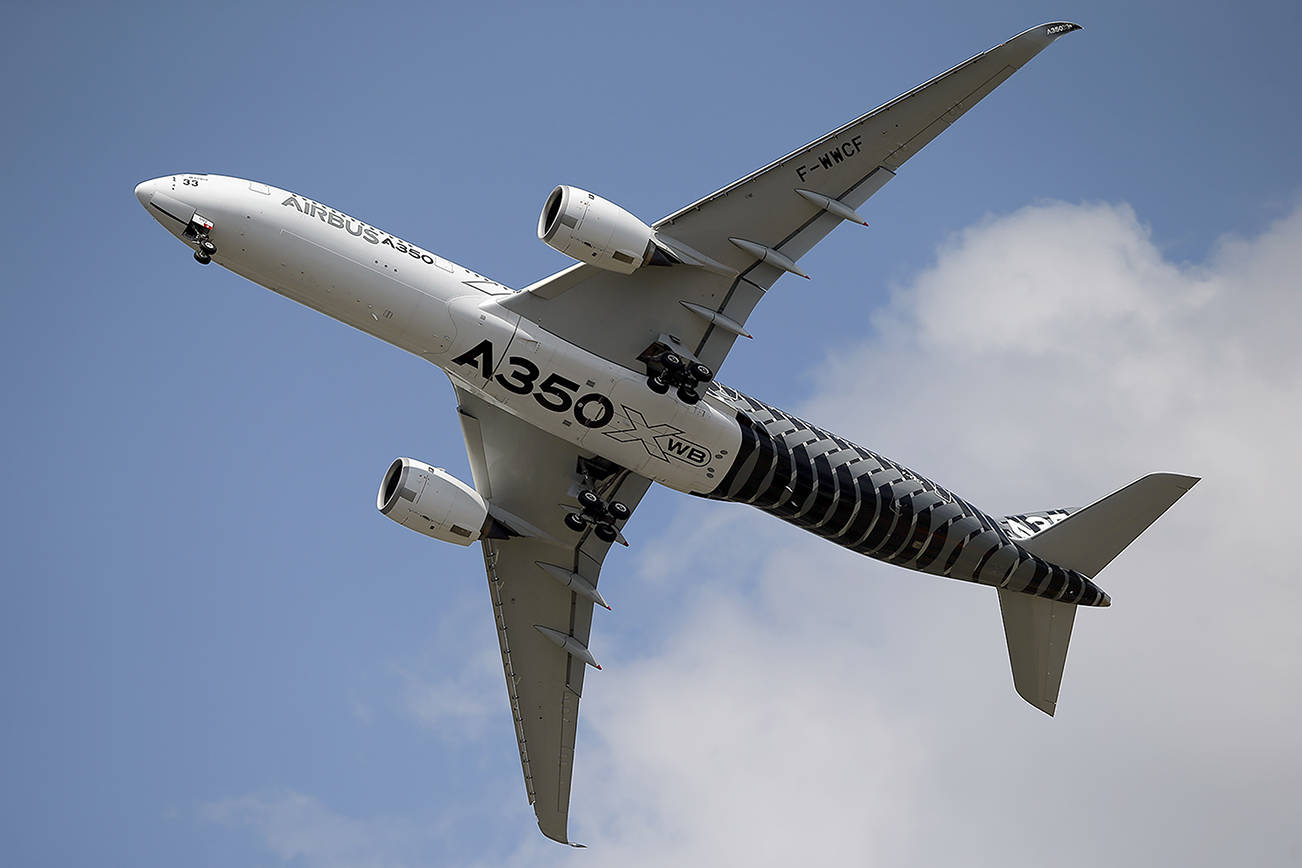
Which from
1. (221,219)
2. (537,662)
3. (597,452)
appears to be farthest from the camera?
(537,662)

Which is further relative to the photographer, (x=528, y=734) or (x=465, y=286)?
(x=528, y=734)

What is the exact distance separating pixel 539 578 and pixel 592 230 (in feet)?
35.5

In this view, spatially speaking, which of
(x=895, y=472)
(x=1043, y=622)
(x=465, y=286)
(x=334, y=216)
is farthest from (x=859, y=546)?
(x=334, y=216)

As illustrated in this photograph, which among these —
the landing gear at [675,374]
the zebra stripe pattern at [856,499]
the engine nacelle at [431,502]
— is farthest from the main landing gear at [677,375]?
the engine nacelle at [431,502]

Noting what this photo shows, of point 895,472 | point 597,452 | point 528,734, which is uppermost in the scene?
point 895,472

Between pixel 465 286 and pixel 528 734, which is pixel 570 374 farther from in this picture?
pixel 528 734

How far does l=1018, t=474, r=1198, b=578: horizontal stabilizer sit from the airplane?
0.18 feet

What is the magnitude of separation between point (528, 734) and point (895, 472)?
11.9 m

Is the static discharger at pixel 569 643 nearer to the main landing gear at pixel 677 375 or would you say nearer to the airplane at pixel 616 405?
the airplane at pixel 616 405

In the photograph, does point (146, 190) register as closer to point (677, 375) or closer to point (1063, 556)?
point (677, 375)

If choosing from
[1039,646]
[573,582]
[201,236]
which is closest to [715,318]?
[573,582]

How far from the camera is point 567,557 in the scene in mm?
33844

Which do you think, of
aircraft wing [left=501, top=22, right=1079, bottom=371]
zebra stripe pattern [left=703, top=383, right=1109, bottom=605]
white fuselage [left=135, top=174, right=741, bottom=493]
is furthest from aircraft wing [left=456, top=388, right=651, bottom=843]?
aircraft wing [left=501, top=22, right=1079, bottom=371]

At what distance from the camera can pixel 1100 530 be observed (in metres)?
33.4
